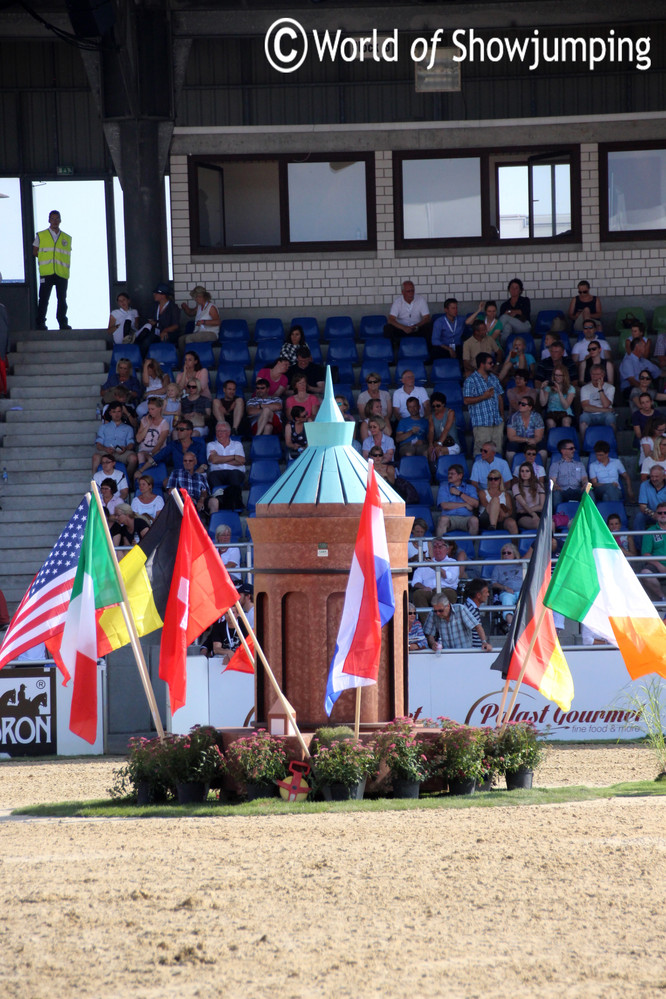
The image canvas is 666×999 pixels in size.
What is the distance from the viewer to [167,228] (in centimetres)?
2572

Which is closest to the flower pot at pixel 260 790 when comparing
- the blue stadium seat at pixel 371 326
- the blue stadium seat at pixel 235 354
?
the blue stadium seat at pixel 235 354

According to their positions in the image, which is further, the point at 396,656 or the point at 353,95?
the point at 353,95

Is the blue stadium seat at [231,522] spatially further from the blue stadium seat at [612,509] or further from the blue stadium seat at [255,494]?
the blue stadium seat at [612,509]

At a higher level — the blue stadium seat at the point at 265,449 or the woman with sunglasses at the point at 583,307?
the woman with sunglasses at the point at 583,307

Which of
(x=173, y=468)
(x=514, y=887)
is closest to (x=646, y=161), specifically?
(x=173, y=468)

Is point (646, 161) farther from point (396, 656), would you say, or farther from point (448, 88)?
point (396, 656)

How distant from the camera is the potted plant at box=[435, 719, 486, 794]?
456 inches

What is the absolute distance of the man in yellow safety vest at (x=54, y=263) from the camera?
25062 millimetres

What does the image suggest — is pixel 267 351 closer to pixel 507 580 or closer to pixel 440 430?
pixel 440 430

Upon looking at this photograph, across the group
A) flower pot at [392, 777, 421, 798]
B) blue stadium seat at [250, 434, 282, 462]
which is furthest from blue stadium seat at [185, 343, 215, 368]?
flower pot at [392, 777, 421, 798]

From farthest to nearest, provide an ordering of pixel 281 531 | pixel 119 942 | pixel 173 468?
pixel 173 468 → pixel 281 531 → pixel 119 942

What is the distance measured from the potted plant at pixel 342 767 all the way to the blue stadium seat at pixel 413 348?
12.0 metres

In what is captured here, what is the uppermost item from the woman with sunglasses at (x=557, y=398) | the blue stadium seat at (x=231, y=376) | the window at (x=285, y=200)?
the window at (x=285, y=200)

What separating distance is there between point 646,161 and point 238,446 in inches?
403
